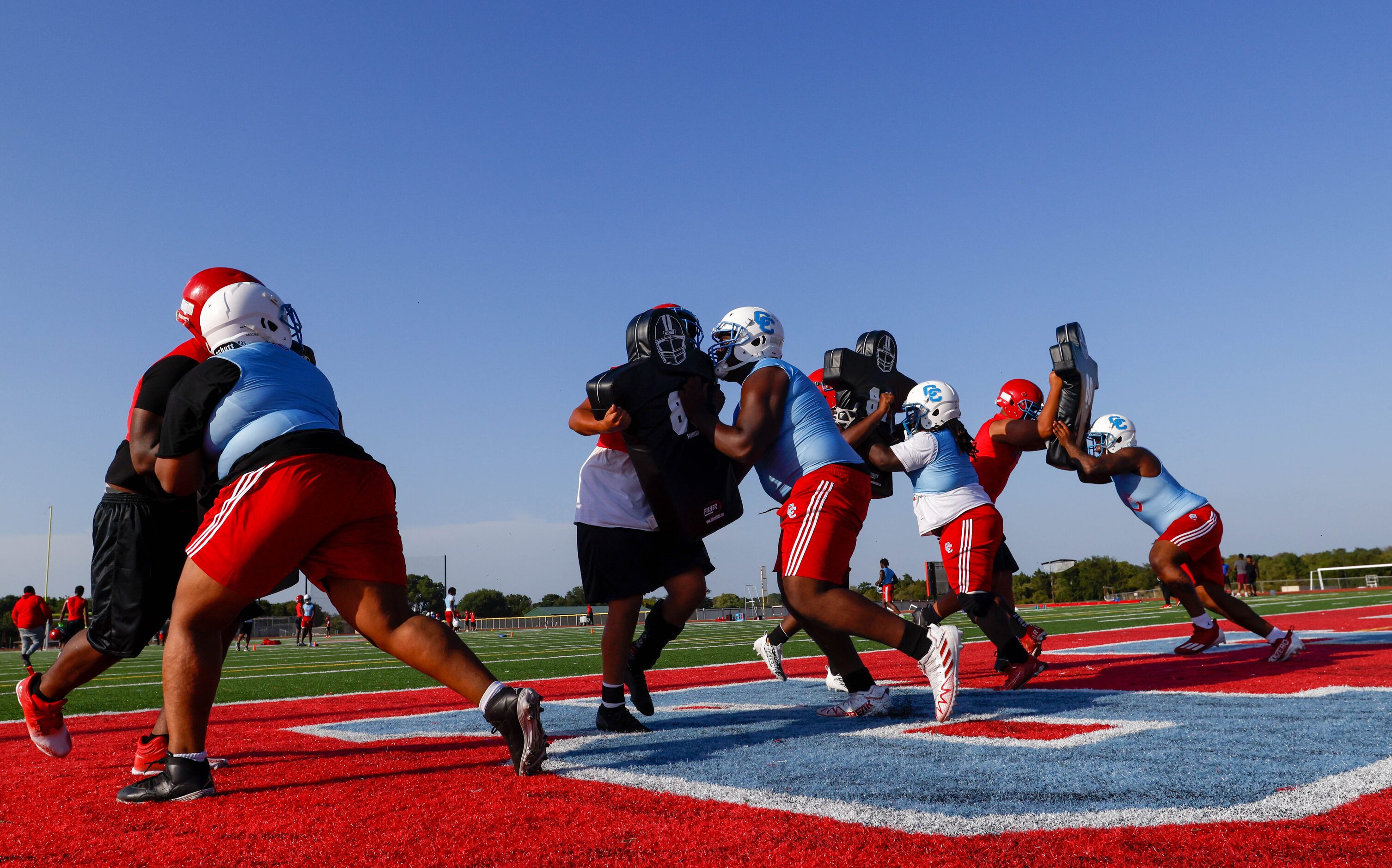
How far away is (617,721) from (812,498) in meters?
1.43

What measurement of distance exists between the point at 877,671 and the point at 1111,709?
10.6ft

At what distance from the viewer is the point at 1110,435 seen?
8.09 m

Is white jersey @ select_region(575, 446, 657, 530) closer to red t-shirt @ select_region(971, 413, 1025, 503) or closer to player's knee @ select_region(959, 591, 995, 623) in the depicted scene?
player's knee @ select_region(959, 591, 995, 623)

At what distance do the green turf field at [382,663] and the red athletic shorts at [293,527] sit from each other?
15.1 feet

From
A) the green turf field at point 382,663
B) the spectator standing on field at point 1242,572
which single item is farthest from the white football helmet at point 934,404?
the spectator standing on field at point 1242,572

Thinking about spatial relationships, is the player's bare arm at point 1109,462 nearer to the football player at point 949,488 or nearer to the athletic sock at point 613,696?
the football player at point 949,488

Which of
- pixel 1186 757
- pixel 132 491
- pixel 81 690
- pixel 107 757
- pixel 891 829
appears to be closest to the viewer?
pixel 891 829

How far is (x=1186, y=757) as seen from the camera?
3131 millimetres

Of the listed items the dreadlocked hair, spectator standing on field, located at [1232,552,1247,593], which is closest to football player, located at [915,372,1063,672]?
the dreadlocked hair

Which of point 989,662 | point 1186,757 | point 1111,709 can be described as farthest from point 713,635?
point 1186,757

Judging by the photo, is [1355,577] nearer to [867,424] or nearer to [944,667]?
[867,424]

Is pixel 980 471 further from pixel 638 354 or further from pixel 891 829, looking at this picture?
pixel 891 829

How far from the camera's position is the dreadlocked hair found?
674cm

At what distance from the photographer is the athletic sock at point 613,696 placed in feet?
14.5
